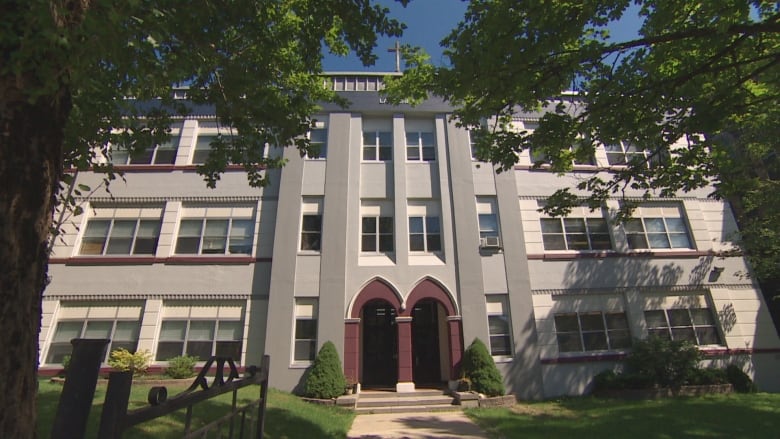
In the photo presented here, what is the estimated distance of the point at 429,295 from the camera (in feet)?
47.0

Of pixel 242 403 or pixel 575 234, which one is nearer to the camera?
pixel 242 403

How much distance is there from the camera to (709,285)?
15156 millimetres

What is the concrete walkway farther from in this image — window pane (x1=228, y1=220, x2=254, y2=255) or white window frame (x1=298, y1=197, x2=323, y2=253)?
window pane (x1=228, y1=220, x2=254, y2=255)

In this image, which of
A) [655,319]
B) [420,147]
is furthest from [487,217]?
[655,319]

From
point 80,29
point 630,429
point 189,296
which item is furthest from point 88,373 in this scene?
point 189,296

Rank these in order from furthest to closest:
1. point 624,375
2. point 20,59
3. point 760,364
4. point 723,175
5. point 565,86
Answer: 1. point 760,364
2. point 624,375
3. point 723,175
4. point 565,86
5. point 20,59

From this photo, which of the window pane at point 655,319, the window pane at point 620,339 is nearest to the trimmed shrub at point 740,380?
the window pane at point 655,319

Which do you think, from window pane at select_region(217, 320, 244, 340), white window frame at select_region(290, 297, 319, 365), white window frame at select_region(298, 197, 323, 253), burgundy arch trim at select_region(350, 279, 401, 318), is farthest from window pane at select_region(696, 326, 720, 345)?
window pane at select_region(217, 320, 244, 340)

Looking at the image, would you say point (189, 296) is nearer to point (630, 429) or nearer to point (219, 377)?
point (219, 377)

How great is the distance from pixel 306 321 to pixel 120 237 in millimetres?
8020

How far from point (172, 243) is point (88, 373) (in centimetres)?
1493

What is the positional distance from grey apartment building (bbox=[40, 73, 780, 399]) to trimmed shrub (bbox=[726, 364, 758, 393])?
63cm

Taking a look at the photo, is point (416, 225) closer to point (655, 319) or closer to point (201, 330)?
point (201, 330)

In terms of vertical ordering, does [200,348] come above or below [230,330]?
below
